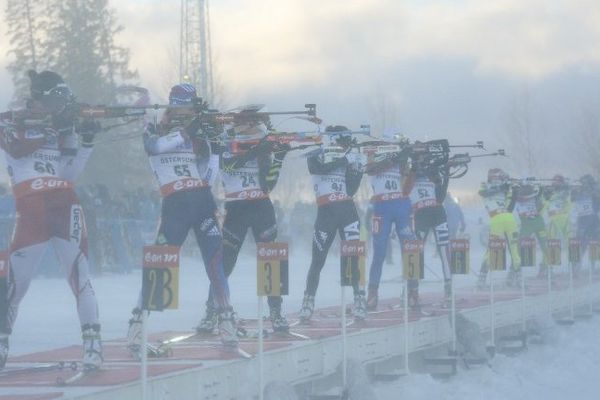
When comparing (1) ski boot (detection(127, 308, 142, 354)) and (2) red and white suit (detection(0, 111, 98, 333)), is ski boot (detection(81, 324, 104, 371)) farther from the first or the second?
(1) ski boot (detection(127, 308, 142, 354))

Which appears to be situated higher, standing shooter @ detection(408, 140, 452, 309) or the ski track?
standing shooter @ detection(408, 140, 452, 309)

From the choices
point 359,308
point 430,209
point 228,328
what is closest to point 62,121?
point 228,328

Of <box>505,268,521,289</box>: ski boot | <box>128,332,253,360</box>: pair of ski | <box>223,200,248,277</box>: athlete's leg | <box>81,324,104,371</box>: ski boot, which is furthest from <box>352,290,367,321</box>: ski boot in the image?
<box>505,268,521,289</box>: ski boot

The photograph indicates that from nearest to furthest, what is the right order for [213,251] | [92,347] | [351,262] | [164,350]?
[92,347] → [164,350] → [213,251] → [351,262]

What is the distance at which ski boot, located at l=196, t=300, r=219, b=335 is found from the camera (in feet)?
40.3

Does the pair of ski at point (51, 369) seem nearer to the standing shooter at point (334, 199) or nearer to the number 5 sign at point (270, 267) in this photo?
the number 5 sign at point (270, 267)

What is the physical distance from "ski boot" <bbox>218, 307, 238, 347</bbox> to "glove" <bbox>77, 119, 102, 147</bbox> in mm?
2128

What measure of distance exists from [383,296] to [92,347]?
44.0ft

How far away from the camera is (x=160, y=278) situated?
26.3ft

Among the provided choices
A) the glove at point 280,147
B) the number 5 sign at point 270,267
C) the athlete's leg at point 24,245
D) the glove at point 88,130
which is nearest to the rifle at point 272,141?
the glove at point 280,147

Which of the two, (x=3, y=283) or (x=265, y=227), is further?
(x=265, y=227)

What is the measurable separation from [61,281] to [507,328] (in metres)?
11.4

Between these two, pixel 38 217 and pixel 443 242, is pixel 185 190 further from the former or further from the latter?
pixel 443 242

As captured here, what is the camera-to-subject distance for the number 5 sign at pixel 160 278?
7.96 meters
